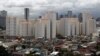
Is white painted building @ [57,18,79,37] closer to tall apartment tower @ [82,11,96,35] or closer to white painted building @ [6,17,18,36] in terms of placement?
tall apartment tower @ [82,11,96,35]

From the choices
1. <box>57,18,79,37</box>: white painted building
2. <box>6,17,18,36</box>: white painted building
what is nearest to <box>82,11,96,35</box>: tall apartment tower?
<box>57,18,79,37</box>: white painted building

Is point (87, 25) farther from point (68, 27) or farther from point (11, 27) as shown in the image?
point (11, 27)

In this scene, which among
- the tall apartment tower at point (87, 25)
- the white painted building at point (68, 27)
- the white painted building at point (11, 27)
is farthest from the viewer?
the tall apartment tower at point (87, 25)

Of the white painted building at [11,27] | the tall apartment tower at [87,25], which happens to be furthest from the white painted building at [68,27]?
the white painted building at [11,27]

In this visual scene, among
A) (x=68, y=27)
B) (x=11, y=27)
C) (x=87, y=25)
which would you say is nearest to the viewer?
(x=11, y=27)

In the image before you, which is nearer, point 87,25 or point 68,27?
point 68,27

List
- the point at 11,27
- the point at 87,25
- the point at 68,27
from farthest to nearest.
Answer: the point at 87,25 → the point at 68,27 → the point at 11,27

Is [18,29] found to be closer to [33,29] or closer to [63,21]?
[33,29]

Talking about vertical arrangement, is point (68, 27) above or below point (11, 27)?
below

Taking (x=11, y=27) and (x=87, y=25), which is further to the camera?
(x=87, y=25)

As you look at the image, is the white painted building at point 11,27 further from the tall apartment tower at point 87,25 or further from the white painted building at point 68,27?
the tall apartment tower at point 87,25

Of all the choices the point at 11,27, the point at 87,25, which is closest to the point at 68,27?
the point at 87,25
